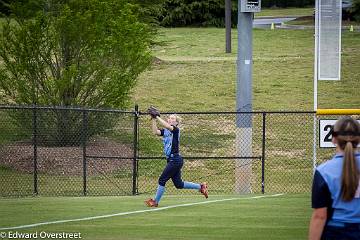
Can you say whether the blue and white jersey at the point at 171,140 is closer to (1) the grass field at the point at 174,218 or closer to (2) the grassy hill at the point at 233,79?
(1) the grass field at the point at 174,218

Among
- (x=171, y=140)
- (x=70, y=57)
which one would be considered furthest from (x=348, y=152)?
(x=70, y=57)

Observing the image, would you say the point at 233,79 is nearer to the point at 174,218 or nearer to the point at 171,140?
the point at 171,140

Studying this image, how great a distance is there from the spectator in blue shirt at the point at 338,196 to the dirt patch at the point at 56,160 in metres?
14.5

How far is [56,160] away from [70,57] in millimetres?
2852

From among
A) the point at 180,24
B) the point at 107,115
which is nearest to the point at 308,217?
the point at 107,115

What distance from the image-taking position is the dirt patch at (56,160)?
20.3m

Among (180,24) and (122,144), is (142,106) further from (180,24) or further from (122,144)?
(180,24)

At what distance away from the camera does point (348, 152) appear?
19.1 ft

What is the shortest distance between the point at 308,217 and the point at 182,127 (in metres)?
13.2

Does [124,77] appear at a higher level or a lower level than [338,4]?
lower

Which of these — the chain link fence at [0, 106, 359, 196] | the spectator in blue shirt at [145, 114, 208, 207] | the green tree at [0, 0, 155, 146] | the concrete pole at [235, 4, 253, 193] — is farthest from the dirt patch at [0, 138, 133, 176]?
the spectator in blue shirt at [145, 114, 208, 207]

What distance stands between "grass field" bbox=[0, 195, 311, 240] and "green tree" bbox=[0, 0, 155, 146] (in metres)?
6.00

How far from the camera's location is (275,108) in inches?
1112

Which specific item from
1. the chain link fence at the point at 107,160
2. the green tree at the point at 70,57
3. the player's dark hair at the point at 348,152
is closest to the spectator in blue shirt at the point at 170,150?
the chain link fence at the point at 107,160
